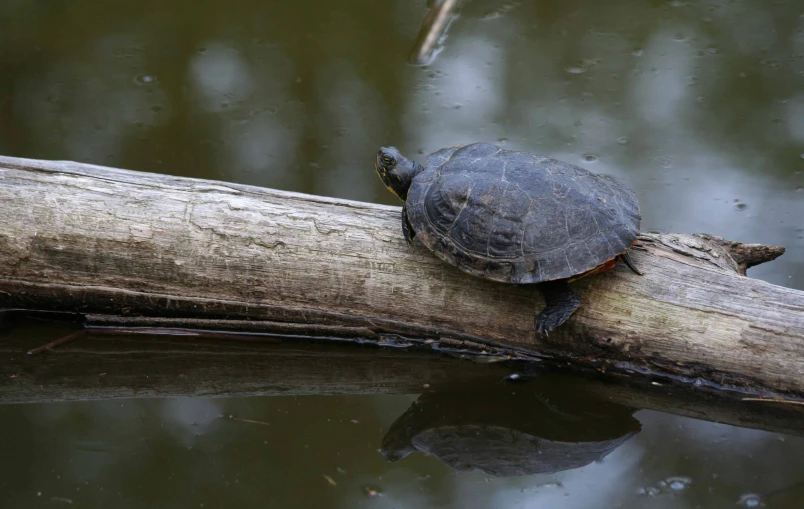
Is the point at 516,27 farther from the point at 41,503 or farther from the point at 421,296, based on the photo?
the point at 41,503

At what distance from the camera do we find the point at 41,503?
2801 millimetres

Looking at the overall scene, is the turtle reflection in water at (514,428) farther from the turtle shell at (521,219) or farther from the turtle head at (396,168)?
the turtle head at (396,168)

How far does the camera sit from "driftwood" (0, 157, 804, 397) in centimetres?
322

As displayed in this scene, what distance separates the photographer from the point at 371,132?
539 centimetres

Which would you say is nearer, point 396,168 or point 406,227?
point 406,227

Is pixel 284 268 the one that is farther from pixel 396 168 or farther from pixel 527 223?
pixel 527 223

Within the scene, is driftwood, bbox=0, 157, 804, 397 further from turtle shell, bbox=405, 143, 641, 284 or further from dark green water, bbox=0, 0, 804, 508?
dark green water, bbox=0, 0, 804, 508

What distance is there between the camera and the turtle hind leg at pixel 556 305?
10.2 ft

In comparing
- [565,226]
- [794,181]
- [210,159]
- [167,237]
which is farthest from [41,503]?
[794,181]

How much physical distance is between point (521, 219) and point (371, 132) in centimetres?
251

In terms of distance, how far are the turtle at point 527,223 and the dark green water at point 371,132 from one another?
74cm

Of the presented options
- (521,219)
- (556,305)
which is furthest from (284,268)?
(556,305)

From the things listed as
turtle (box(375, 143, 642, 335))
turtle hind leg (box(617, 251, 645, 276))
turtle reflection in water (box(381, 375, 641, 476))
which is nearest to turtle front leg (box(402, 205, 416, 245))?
turtle (box(375, 143, 642, 335))

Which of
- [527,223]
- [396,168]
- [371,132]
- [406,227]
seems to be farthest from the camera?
[371,132]
